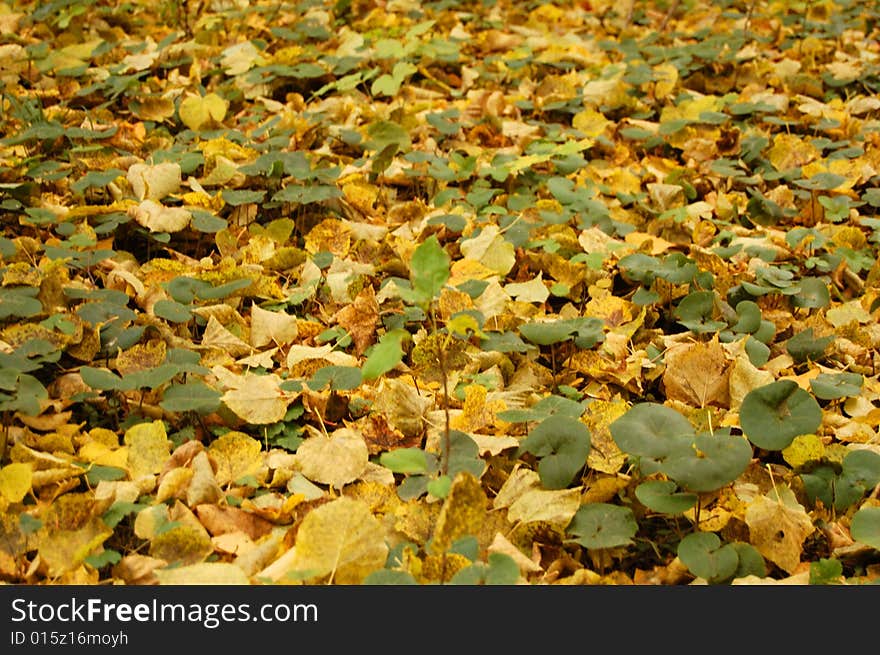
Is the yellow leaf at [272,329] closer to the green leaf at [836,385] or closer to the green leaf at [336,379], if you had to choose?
the green leaf at [336,379]

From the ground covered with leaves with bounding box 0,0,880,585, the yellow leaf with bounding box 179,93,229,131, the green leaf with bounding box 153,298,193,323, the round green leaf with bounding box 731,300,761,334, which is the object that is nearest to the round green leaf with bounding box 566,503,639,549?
the ground covered with leaves with bounding box 0,0,880,585

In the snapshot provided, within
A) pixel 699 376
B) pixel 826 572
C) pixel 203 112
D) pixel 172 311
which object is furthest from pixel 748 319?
pixel 203 112

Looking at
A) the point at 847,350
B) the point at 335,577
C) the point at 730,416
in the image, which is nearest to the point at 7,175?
the point at 335,577

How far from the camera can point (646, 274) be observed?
2021 mm

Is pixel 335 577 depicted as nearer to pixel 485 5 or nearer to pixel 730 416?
pixel 730 416

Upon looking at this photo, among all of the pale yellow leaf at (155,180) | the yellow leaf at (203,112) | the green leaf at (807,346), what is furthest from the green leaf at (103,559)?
the yellow leaf at (203,112)

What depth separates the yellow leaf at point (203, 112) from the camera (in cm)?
270

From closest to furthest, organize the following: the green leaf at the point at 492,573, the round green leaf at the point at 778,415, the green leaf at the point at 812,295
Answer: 1. the green leaf at the point at 492,573
2. the round green leaf at the point at 778,415
3. the green leaf at the point at 812,295

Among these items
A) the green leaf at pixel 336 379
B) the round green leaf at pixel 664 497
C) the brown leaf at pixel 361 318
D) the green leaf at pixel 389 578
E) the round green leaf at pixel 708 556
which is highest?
the green leaf at pixel 389 578

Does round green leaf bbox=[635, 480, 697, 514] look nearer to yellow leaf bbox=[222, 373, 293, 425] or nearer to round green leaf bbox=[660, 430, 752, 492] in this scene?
round green leaf bbox=[660, 430, 752, 492]

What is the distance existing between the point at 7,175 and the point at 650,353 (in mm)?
1700

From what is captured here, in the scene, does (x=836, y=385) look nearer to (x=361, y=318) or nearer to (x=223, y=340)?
(x=361, y=318)

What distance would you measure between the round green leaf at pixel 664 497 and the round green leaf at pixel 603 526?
A: 1.5 inches

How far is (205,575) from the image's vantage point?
3.85 ft
